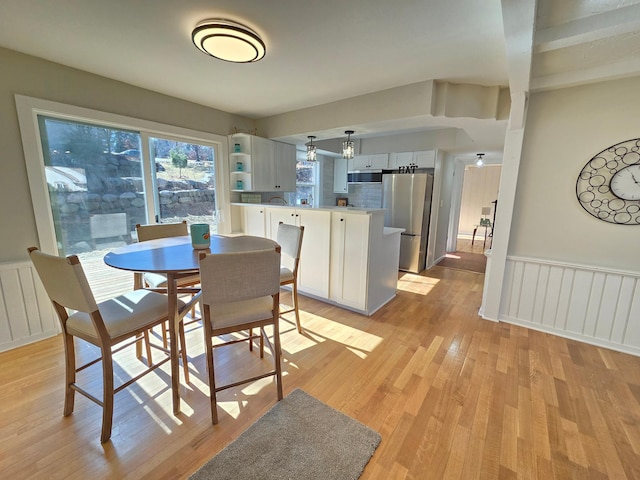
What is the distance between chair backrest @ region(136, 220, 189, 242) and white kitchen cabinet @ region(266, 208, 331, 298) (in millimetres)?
1178

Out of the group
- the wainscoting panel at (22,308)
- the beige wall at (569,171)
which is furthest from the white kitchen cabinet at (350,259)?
the wainscoting panel at (22,308)

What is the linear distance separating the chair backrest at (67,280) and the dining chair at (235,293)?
52cm

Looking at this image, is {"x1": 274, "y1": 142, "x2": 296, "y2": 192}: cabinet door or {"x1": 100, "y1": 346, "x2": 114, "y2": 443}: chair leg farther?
{"x1": 274, "y1": 142, "x2": 296, "y2": 192}: cabinet door

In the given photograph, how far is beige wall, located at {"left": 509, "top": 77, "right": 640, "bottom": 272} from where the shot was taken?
2207mm

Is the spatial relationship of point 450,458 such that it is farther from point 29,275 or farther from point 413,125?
point 29,275

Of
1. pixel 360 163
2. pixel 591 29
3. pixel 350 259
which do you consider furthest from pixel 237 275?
pixel 360 163

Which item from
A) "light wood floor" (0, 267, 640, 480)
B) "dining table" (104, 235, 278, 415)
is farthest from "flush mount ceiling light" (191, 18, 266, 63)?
"light wood floor" (0, 267, 640, 480)

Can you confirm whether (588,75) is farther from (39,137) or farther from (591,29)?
(39,137)

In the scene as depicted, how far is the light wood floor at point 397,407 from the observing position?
4.35 feet

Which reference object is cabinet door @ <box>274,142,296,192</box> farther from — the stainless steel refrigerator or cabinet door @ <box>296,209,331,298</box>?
the stainless steel refrigerator

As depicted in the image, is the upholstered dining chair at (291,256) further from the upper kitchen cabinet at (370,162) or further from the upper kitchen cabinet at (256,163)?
the upper kitchen cabinet at (370,162)

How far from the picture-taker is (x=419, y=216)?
4340 mm

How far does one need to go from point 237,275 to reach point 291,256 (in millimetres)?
1086

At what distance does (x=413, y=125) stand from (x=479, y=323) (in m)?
2.26
